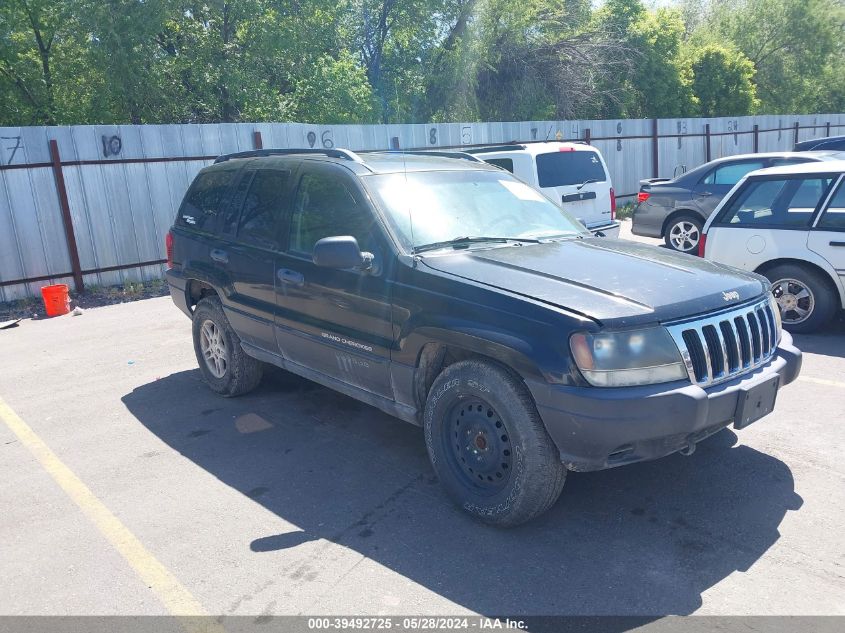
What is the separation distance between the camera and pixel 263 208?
5352mm

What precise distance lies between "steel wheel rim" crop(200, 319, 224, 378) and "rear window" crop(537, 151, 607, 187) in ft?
19.1

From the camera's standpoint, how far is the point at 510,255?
425 cm

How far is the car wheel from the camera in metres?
11.6

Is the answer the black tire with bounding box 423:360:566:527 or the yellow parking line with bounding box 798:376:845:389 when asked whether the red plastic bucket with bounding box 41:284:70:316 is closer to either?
the black tire with bounding box 423:360:566:527

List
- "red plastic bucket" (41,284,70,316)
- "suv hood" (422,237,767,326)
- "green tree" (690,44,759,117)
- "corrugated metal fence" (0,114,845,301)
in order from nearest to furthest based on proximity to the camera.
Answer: "suv hood" (422,237,767,326), "red plastic bucket" (41,284,70,316), "corrugated metal fence" (0,114,845,301), "green tree" (690,44,759,117)

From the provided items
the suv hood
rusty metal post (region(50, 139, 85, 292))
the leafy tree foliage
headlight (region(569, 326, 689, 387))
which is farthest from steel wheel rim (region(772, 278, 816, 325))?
the leafy tree foliage

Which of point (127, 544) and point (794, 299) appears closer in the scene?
point (127, 544)

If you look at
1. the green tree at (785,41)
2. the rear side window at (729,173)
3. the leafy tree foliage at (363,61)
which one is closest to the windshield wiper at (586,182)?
the rear side window at (729,173)

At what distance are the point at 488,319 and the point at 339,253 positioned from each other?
0.98 metres

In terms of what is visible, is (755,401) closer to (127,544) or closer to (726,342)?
(726,342)

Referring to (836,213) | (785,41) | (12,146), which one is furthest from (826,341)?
(785,41)

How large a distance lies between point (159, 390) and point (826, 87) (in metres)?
45.4

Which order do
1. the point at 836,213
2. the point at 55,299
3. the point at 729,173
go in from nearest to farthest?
the point at 836,213
the point at 55,299
the point at 729,173

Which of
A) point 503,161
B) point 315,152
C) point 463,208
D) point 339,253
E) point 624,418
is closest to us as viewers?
point 624,418
